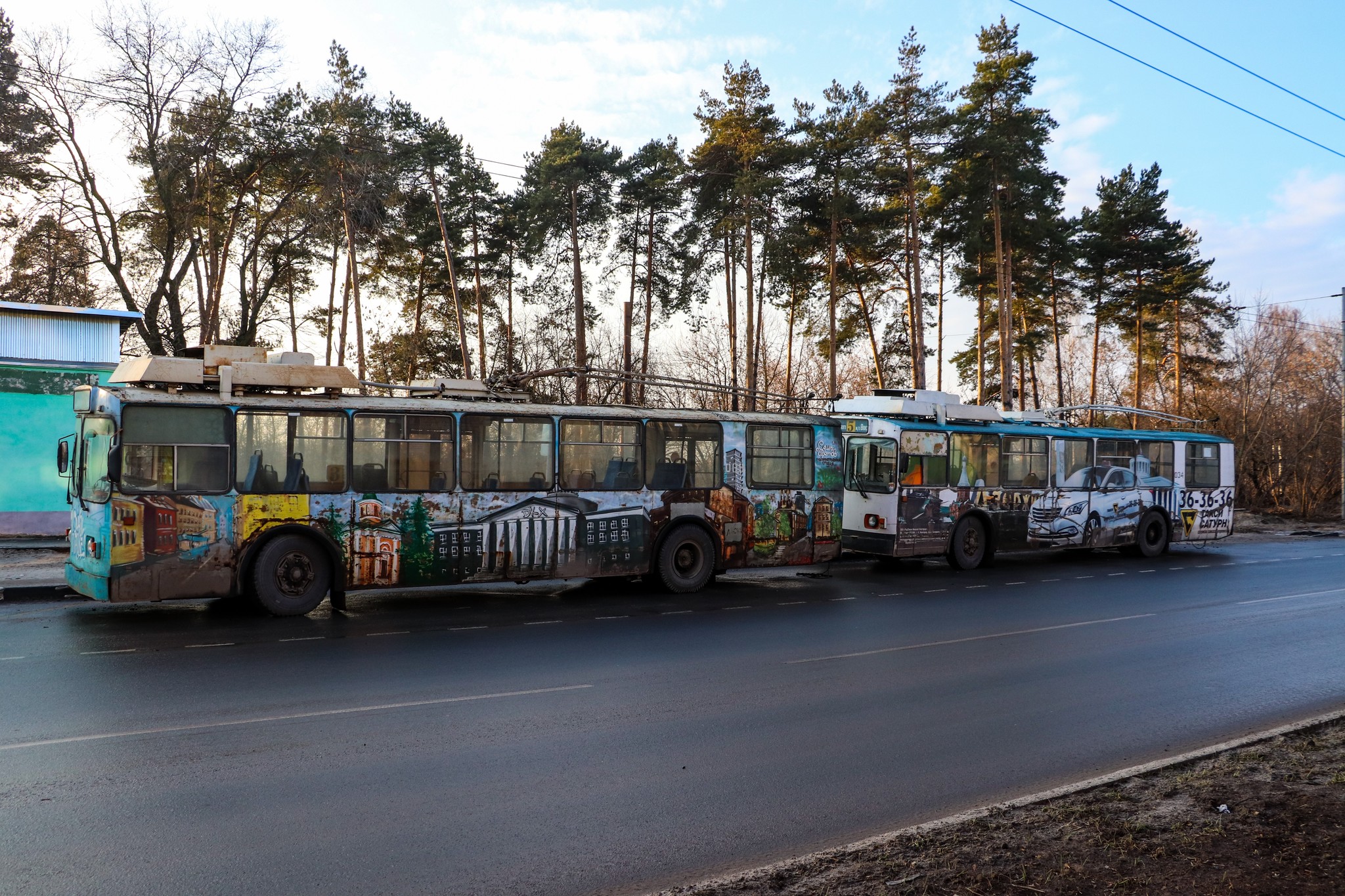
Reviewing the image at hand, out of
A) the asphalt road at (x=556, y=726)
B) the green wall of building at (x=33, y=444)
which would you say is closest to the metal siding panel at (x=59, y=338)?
the green wall of building at (x=33, y=444)

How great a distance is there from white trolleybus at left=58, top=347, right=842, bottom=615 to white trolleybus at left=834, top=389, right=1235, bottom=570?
3081mm

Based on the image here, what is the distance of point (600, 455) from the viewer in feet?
47.1

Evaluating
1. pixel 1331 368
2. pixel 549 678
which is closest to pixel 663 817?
pixel 549 678

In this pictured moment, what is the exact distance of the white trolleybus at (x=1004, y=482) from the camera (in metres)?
18.4

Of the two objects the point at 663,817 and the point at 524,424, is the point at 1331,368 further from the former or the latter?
the point at 663,817

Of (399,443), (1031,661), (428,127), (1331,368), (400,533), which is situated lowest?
(1031,661)

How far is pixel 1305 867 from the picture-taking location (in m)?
4.36

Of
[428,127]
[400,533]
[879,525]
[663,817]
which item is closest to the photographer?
[663,817]

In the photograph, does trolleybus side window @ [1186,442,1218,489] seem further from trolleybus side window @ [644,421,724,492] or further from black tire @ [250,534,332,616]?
black tire @ [250,534,332,616]

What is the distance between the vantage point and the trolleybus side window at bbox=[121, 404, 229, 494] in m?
11.2

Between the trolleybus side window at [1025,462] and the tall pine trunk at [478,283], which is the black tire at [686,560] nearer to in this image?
the trolleybus side window at [1025,462]

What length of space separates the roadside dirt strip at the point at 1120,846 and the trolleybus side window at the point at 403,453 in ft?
30.0

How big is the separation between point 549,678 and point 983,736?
3713 millimetres

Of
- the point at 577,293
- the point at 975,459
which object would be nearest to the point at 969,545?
the point at 975,459
